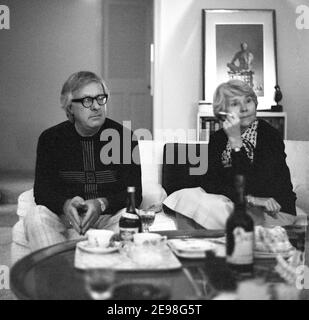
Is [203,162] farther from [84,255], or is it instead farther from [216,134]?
[84,255]

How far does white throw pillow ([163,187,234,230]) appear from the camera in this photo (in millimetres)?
1640

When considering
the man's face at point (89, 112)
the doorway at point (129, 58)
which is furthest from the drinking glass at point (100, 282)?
the doorway at point (129, 58)

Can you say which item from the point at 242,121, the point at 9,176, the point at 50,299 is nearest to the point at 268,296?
the point at 50,299

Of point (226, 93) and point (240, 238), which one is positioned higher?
point (226, 93)

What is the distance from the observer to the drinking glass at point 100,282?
0.86 metres

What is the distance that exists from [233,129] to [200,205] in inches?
12.1

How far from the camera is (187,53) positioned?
10.4 ft

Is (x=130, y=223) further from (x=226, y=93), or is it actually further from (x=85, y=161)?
(x=226, y=93)

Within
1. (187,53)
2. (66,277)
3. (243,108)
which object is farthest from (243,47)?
(66,277)

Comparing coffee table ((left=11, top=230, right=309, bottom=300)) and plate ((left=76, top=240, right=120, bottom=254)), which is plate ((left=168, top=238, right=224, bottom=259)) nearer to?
coffee table ((left=11, top=230, right=309, bottom=300))

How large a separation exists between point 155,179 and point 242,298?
1.26 meters

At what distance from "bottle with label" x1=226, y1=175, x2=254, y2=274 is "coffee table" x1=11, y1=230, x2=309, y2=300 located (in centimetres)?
5

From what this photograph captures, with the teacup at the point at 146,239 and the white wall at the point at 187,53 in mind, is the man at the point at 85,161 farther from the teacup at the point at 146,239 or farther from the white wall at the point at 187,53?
the white wall at the point at 187,53

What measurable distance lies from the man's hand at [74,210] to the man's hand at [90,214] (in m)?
0.01
